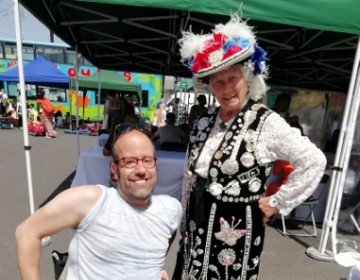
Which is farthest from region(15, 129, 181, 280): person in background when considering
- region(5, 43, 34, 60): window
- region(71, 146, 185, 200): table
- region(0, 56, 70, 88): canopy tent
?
region(5, 43, 34, 60): window

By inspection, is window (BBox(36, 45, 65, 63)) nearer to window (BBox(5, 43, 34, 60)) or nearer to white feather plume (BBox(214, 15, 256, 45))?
window (BBox(5, 43, 34, 60))

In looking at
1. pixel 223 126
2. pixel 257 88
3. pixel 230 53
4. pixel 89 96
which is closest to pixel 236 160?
pixel 223 126

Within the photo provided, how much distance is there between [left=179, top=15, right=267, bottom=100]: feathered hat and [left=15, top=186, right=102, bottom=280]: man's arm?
33.4 inches

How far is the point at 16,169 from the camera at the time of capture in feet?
19.9

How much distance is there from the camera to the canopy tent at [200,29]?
8.29ft

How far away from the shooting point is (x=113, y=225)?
1201mm

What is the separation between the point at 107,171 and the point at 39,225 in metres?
2.93

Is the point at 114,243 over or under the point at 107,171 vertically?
over

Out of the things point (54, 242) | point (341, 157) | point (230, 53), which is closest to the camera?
point (230, 53)

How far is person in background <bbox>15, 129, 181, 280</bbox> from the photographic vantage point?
111 cm

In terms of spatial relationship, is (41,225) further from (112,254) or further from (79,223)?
(112,254)

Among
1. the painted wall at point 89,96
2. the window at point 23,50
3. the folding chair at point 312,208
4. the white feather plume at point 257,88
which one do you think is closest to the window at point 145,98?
the painted wall at point 89,96

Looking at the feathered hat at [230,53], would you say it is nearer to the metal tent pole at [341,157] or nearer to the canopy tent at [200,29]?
the canopy tent at [200,29]

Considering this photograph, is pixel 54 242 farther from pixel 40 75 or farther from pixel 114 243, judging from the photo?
pixel 40 75
